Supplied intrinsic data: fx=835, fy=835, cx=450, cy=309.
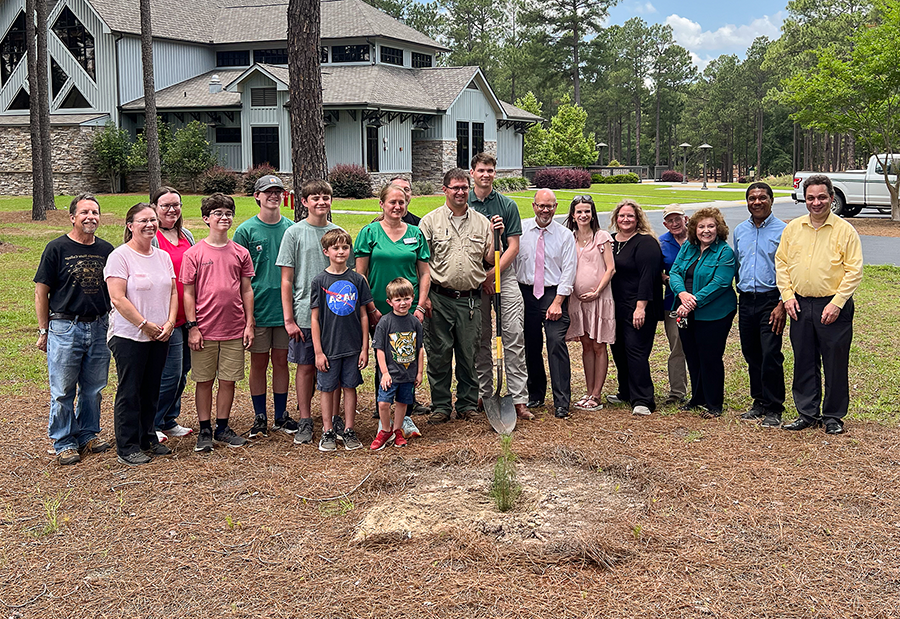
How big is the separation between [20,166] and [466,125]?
18.8m

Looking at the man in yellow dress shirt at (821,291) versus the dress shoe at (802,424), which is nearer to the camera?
the man in yellow dress shirt at (821,291)

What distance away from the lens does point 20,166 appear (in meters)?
33.0

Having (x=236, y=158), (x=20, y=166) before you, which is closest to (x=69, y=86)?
(x=20, y=166)

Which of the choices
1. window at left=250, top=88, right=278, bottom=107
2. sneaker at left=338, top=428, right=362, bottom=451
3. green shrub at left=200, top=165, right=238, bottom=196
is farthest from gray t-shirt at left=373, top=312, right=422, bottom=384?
window at left=250, top=88, right=278, bottom=107

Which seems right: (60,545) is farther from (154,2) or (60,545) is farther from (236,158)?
(154,2)

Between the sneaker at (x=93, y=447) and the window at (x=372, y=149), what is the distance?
2823 cm

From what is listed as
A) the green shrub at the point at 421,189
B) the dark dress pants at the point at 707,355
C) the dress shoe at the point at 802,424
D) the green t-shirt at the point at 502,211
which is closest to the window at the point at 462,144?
the green shrub at the point at 421,189

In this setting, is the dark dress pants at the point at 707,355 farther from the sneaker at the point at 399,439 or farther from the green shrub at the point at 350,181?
the green shrub at the point at 350,181

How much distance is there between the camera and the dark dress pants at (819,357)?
5840 millimetres

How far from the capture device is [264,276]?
19.4 ft

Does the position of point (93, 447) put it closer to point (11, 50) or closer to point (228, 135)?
point (228, 135)

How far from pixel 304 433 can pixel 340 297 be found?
1053mm

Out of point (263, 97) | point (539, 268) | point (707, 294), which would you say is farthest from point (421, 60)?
point (707, 294)

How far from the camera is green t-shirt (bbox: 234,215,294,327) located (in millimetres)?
5898
